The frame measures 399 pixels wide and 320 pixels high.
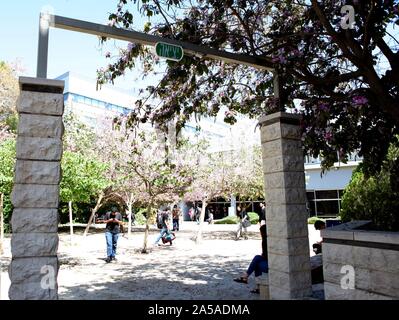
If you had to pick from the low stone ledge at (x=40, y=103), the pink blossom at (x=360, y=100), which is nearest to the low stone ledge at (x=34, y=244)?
the low stone ledge at (x=40, y=103)

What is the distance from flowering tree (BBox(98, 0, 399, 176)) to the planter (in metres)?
1.34

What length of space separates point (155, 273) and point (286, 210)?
20.3ft

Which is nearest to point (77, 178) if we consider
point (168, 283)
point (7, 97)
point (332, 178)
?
point (168, 283)

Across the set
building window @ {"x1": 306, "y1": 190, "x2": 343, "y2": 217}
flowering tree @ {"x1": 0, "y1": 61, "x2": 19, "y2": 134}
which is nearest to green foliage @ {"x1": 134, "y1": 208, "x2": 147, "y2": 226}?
flowering tree @ {"x1": 0, "y1": 61, "x2": 19, "y2": 134}

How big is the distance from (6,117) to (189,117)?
68.2ft

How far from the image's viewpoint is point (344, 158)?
545cm

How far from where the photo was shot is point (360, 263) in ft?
14.3

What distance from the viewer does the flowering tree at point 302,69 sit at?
5277 millimetres

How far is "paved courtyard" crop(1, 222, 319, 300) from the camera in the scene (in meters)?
8.07

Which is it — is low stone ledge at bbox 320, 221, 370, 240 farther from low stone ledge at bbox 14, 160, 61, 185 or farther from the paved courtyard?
low stone ledge at bbox 14, 160, 61, 185

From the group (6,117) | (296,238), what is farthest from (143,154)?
(6,117)

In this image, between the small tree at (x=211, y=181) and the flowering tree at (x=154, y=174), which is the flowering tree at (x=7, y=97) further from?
the flowering tree at (x=154, y=174)
